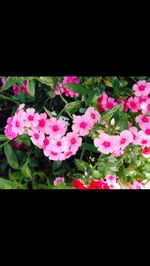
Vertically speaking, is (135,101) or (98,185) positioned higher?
(135,101)

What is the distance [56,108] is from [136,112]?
38 cm

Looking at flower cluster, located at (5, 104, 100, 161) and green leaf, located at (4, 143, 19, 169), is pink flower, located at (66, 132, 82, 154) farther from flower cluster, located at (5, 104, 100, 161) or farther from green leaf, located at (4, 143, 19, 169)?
green leaf, located at (4, 143, 19, 169)

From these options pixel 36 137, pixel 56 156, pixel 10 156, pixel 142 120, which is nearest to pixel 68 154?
pixel 56 156

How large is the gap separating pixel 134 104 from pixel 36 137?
49 cm

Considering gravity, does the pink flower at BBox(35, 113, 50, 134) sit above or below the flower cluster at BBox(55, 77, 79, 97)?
below

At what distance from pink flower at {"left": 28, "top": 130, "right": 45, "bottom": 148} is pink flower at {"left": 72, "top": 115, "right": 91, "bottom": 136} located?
6.2 inches

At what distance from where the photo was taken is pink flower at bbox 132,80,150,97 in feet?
6.81

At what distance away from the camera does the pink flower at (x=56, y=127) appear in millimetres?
2082

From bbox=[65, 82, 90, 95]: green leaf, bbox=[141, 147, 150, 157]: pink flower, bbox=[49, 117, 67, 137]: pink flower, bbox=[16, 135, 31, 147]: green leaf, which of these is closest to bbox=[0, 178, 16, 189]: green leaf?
bbox=[16, 135, 31, 147]: green leaf

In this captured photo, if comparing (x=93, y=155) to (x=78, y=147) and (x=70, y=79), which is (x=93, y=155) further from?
(x=70, y=79)

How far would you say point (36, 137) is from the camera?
2.09 m

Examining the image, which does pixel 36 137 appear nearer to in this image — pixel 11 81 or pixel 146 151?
pixel 11 81

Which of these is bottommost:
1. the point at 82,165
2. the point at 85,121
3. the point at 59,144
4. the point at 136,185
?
the point at 136,185

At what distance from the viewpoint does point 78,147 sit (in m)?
2.10
